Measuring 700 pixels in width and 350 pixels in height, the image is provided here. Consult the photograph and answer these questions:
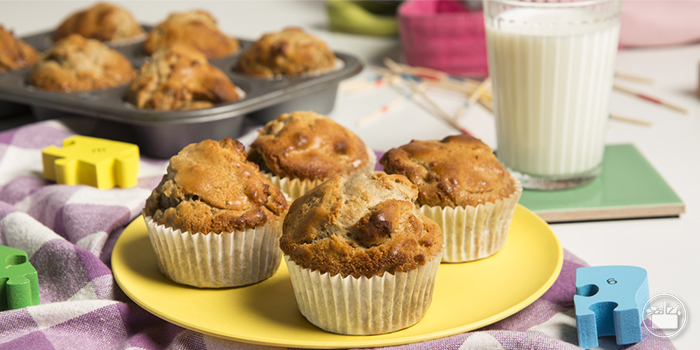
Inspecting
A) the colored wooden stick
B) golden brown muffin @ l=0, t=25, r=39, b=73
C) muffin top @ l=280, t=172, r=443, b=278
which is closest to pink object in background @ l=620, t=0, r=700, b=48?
the colored wooden stick

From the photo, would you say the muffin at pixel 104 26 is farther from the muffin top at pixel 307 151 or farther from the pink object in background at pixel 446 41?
the muffin top at pixel 307 151

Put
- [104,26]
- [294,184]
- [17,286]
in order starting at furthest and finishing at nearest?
[104,26] → [294,184] → [17,286]

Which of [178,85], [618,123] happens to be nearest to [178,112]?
[178,85]

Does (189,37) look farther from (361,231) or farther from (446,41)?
(361,231)

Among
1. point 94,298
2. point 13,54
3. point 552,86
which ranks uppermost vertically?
point 13,54

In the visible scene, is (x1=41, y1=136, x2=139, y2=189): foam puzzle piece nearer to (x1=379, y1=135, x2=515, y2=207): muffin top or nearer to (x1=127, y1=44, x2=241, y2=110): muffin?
(x1=127, y1=44, x2=241, y2=110): muffin

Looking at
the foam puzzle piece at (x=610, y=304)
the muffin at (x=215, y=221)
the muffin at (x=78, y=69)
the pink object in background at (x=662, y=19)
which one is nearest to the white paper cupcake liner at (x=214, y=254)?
the muffin at (x=215, y=221)
